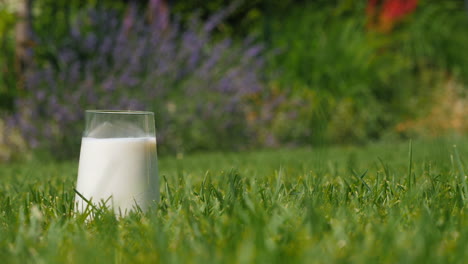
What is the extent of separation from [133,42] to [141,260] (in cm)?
548

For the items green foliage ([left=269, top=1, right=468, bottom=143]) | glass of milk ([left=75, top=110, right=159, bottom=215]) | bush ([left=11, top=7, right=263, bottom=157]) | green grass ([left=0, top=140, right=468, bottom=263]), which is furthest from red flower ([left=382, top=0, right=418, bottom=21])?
glass of milk ([left=75, top=110, right=159, bottom=215])

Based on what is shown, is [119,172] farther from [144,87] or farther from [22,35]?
[22,35]

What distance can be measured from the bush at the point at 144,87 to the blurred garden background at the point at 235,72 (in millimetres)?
16

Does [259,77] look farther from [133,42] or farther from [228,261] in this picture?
[228,261]

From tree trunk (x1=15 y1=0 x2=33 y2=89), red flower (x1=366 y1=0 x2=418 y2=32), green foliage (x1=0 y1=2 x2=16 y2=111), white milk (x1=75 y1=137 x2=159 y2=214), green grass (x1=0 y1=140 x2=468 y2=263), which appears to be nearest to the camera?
green grass (x1=0 y1=140 x2=468 y2=263)

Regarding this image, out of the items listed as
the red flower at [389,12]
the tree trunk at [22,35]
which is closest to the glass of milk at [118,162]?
the tree trunk at [22,35]

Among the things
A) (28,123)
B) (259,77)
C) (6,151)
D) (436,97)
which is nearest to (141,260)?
(28,123)

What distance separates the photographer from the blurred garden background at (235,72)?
18.4 ft

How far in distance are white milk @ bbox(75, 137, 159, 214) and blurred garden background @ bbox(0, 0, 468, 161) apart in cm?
309

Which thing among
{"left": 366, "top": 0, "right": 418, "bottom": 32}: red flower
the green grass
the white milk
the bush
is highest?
{"left": 366, "top": 0, "right": 418, "bottom": 32}: red flower

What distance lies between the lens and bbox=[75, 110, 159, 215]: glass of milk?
1622mm

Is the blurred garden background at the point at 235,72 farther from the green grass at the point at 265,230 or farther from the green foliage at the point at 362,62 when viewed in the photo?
the green grass at the point at 265,230

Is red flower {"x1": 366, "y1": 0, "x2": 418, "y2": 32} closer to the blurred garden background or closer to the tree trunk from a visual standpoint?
the blurred garden background

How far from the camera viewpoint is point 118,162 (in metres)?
1.62
